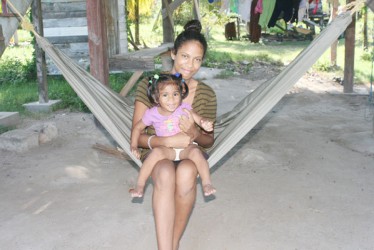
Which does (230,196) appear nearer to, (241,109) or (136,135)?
(241,109)

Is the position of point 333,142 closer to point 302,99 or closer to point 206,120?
point 302,99

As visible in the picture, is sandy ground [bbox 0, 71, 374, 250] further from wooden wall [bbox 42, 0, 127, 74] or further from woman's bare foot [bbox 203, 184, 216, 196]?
wooden wall [bbox 42, 0, 127, 74]

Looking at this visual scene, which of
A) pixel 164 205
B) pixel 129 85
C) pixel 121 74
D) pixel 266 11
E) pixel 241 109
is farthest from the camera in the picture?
pixel 121 74

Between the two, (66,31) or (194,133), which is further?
(66,31)

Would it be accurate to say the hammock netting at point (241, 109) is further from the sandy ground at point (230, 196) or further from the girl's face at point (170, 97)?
the sandy ground at point (230, 196)

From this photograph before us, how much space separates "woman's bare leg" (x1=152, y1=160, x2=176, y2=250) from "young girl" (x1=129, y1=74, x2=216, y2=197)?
8cm

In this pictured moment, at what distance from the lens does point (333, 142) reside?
392cm

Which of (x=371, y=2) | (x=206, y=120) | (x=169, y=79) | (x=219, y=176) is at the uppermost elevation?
(x=371, y=2)

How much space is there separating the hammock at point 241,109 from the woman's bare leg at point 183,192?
206mm

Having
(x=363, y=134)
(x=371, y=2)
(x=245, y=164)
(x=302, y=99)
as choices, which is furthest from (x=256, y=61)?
(x=371, y=2)

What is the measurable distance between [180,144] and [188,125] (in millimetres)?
83

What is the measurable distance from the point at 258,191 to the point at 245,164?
1.76 ft

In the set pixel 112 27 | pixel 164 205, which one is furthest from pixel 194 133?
pixel 112 27

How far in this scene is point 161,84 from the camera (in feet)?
6.14
